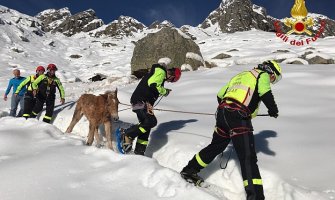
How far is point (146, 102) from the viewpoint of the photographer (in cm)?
671

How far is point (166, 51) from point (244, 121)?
52.5 feet

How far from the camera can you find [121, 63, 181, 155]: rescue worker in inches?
257

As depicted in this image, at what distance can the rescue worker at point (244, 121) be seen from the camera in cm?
463

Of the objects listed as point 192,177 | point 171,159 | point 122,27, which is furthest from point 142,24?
point 192,177

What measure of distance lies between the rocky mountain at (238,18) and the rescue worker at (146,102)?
4768 inches

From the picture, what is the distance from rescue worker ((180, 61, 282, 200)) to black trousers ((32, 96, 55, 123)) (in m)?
5.84

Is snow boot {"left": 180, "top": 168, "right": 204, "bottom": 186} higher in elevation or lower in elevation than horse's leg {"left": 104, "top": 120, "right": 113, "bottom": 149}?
lower

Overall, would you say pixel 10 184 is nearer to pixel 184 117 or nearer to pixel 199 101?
pixel 184 117

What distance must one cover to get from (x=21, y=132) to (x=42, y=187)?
356cm

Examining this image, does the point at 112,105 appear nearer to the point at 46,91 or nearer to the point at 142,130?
the point at 142,130

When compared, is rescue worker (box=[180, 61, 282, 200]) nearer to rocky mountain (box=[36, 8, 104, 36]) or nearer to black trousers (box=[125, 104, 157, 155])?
black trousers (box=[125, 104, 157, 155])

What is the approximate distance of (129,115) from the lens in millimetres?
9734

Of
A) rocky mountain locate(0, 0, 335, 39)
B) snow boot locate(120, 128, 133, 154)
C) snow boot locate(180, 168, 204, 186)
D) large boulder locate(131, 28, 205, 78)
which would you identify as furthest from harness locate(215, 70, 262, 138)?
rocky mountain locate(0, 0, 335, 39)

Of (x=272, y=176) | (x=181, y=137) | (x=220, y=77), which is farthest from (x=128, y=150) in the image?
(x=220, y=77)
